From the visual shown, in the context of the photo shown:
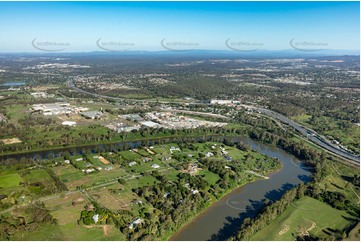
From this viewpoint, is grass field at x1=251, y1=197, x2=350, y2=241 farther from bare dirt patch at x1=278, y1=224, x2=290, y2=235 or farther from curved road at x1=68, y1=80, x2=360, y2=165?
curved road at x1=68, y1=80, x2=360, y2=165

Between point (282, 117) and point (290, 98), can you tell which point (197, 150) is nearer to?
point (282, 117)

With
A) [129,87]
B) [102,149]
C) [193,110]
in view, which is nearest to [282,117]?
[193,110]

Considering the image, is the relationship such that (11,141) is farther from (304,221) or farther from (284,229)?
(304,221)

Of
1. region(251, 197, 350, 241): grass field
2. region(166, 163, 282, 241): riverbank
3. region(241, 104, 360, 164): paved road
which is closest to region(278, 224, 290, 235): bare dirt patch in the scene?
region(251, 197, 350, 241): grass field

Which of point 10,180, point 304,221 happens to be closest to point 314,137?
point 304,221

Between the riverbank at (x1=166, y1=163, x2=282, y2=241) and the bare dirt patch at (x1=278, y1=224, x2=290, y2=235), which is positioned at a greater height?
the bare dirt patch at (x1=278, y1=224, x2=290, y2=235)

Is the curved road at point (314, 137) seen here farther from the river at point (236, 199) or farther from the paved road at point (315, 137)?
the river at point (236, 199)
